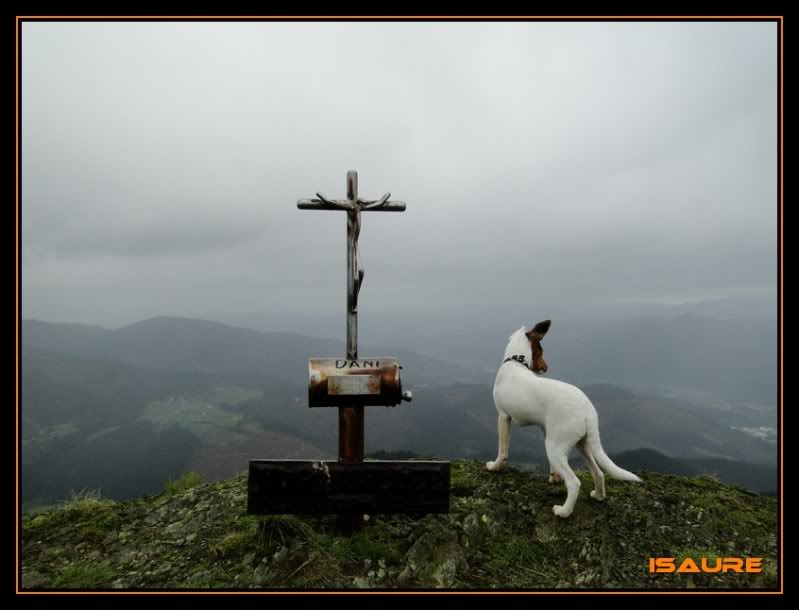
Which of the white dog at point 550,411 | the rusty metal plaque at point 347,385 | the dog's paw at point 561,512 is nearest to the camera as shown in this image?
the rusty metal plaque at point 347,385

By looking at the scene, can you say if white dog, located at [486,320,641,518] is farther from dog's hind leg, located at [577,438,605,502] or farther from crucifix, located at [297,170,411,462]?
crucifix, located at [297,170,411,462]

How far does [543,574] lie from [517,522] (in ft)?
3.13

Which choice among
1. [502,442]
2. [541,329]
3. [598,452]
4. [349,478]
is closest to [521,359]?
[541,329]

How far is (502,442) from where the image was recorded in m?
7.18

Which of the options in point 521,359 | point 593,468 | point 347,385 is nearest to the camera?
point 347,385

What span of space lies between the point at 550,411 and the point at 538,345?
1364 millimetres

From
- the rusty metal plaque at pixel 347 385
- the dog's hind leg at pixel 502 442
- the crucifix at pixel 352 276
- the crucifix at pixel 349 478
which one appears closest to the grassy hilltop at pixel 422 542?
the dog's hind leg at pixel 502 442

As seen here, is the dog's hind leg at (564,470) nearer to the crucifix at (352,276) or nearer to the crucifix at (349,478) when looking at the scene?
the crucifix at (349,478)

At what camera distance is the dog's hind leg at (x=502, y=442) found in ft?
22.7

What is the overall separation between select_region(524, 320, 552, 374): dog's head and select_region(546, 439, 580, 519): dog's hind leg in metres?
1.36

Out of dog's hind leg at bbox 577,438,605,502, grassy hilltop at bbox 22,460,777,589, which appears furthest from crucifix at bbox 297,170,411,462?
dog's hind leg at bbox 577,438,605,502

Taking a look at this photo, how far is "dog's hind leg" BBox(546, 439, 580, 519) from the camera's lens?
5.91 meters

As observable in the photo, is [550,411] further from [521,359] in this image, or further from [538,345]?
Answer: [538,345]

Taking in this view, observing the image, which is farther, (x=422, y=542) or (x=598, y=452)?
(x=598, y=452)
